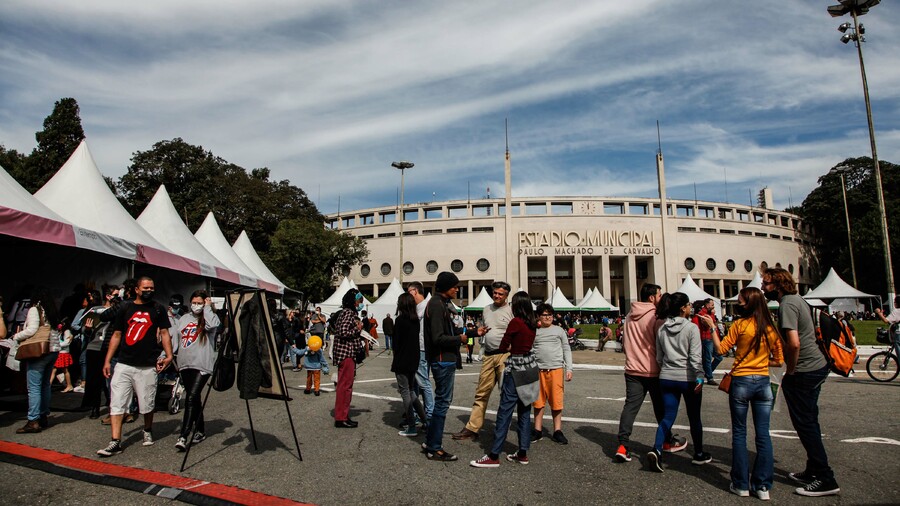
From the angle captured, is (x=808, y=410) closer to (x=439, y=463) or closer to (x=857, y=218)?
(x=439, y=463)

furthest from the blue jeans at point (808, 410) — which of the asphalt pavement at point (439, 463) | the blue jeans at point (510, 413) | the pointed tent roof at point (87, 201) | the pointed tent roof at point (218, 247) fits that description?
the pointed tent roof at point (218, 247)

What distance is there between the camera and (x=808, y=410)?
4293 mm

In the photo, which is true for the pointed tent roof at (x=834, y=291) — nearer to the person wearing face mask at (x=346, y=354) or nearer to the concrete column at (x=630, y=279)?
the concrete column at (x=630, y=279)

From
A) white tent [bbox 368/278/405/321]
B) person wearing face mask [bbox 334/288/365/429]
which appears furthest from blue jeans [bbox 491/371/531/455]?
white tent [bbox 368/278/405/321]

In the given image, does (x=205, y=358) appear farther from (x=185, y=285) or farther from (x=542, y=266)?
(x=542, y=266)

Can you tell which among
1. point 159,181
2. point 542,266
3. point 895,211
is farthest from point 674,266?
point 159,181

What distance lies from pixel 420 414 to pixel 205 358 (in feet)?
7.88

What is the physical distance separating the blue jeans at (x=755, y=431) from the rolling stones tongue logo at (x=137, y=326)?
528cm

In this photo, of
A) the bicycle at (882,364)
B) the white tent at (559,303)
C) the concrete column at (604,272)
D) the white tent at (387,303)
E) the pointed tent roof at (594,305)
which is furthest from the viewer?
the concrete column at (604,272)

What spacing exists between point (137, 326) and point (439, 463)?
323cm

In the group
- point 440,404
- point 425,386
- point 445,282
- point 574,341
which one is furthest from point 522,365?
point 574,341

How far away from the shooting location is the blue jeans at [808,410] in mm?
4178

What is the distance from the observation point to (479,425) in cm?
575

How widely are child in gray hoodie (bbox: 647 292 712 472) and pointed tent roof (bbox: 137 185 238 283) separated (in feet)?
39.2
